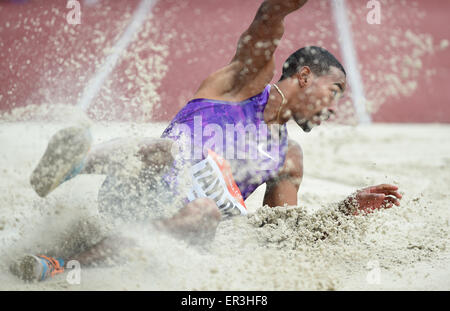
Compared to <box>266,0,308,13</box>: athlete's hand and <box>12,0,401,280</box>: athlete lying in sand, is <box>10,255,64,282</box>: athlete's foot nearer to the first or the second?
<box>12,0,401,280</box>: athlete lying in sand

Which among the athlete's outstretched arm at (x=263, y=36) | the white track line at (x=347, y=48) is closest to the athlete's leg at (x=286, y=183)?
the athlete's outstretched arm at (x=263, y=36)

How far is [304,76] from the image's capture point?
2359mm

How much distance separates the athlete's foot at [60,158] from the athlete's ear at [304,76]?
3.19 ft

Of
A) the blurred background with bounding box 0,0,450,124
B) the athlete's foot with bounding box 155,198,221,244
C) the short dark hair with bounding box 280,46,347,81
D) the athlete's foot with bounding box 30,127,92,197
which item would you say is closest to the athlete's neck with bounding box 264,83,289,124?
the short dark hair with bounding box 280,46,347,81

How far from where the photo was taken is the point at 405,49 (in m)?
6.36

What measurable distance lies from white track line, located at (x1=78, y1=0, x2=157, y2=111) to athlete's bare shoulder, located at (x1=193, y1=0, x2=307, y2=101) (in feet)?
4.34

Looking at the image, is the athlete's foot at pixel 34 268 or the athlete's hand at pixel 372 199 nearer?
the athlete's foot at pixel 34 268

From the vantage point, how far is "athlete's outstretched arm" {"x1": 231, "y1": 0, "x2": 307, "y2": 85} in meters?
2.02

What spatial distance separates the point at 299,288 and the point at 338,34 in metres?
4.82

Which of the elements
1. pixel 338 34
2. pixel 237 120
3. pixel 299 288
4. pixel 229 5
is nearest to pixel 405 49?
pixel 338 34

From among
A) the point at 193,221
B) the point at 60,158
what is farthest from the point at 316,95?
the point at 60,158

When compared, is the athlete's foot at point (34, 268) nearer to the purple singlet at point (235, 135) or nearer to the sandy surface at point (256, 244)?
the sandy surface at point (256, 244)

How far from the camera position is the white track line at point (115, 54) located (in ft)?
11.8

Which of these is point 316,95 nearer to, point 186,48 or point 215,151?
point 215,151
